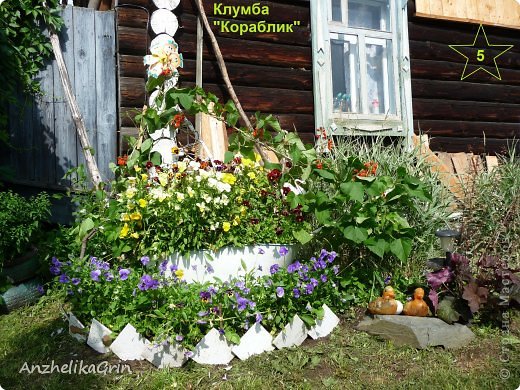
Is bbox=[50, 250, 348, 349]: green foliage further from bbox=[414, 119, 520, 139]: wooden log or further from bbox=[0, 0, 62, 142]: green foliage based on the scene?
bbox=[414, 119, 520, 139]: wooden log

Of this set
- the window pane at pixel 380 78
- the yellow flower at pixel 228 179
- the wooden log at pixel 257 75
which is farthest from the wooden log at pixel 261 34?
the yellow flower at pixel 228 179

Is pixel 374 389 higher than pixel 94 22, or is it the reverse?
pixel 94 22

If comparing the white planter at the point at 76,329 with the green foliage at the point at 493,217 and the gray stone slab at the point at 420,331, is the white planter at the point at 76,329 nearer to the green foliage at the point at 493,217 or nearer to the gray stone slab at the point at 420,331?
the gray stone slab at the point at 420,331

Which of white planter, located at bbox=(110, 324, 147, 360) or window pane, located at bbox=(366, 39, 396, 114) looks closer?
white planter, located at bbox=(110, 324, 147, 360)

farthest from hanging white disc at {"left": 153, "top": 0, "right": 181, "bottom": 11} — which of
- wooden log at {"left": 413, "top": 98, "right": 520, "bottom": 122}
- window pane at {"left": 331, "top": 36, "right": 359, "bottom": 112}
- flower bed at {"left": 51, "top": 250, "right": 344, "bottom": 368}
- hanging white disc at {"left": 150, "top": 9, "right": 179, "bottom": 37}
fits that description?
wooden log at {"left": 413, "top": 98, "right": 520, "bottom": 122}

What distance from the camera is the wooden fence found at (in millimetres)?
4406

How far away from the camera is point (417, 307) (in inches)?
A: 113

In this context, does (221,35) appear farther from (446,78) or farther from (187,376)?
(187,376)

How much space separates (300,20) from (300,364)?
3.99 m

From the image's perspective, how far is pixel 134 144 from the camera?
10.5 feet

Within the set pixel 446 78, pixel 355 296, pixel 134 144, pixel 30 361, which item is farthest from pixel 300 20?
pixel 30 361

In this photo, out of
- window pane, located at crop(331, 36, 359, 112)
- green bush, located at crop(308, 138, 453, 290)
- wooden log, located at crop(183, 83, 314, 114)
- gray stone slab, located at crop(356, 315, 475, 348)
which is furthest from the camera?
window pane, located at crop(331, 36, 359, 112)

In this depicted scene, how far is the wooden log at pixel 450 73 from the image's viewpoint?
5.91m

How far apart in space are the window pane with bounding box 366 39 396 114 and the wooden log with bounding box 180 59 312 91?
2.90ft
